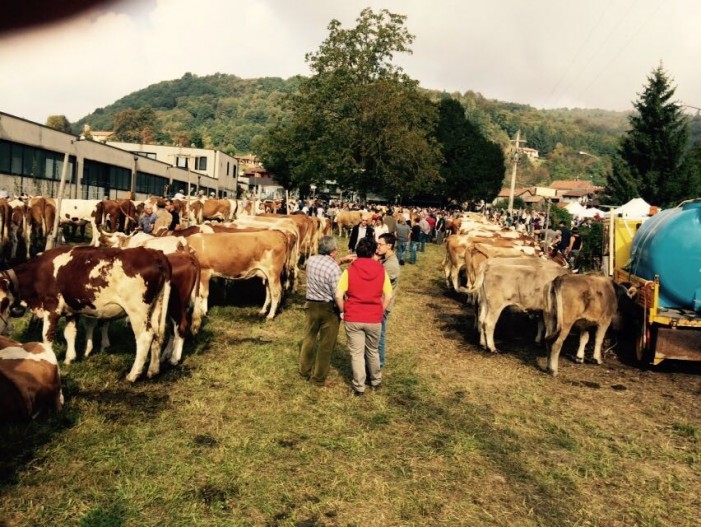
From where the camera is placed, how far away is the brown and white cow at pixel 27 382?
5719mm

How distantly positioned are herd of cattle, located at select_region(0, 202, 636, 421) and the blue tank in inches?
33.6

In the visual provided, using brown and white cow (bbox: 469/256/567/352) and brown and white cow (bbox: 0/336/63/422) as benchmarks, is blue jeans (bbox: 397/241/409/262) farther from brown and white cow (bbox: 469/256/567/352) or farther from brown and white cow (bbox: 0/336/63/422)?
brown and white cow (bbox: 0/336/63/422)

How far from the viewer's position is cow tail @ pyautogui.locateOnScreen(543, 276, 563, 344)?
Result: 919 cm

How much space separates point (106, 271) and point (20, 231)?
11604 millimetres

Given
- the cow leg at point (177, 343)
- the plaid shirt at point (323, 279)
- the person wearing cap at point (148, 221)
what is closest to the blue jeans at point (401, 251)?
the person wearing cap at point (148, 221)

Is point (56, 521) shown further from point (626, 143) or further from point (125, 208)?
point (626, 143)

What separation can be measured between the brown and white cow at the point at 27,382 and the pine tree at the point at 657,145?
37.2 metres

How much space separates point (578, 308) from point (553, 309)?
0.41 meters

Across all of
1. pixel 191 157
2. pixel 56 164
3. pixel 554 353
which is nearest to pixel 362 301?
pixel 554 353

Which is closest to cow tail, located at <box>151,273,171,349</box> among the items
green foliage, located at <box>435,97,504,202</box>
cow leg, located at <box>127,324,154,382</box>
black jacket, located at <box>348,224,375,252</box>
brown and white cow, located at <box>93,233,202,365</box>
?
cow leg, located at <box>127,324,154,382</box>

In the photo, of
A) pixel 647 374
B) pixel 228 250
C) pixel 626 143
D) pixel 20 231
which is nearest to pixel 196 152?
pixel 626 143

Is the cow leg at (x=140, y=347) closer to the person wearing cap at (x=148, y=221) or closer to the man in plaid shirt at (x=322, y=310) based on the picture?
the man in plaid shirt at (x=322, y=310)

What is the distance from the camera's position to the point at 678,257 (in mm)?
9016

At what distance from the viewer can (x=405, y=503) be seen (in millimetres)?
4930
